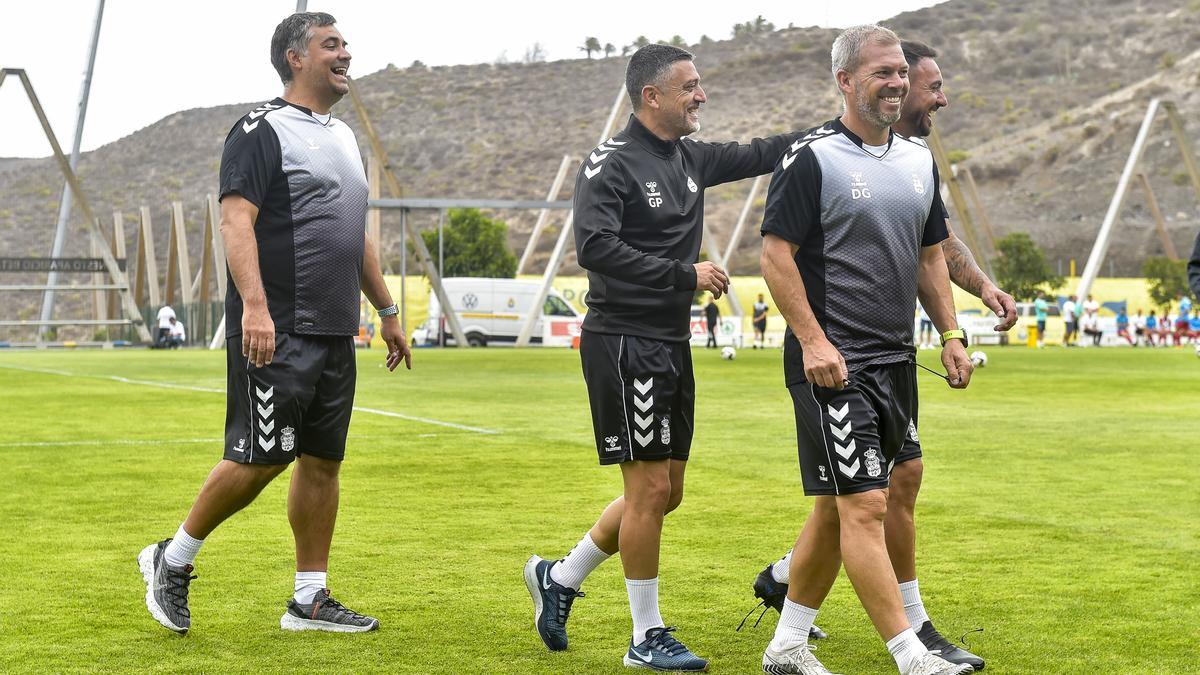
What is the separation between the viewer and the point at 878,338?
509 centimetres

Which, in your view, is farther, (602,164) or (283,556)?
(283,556)

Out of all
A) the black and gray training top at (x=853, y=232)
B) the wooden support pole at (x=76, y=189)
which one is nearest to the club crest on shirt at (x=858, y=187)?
the black and gray training top at (x=853, y=232)

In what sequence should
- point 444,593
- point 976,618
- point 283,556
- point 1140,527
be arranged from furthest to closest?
1. point 1140,527
2. point 283,556
3. point 444,593
4. point 976,618

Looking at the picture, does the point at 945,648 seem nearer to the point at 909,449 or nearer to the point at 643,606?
the point at 909,449

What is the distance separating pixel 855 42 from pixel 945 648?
205cm

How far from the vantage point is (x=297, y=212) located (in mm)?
5863

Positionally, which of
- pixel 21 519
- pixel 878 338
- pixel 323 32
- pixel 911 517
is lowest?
pixel 21 519

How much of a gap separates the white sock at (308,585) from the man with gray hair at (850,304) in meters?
1.85

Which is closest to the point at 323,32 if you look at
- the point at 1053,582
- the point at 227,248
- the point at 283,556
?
the point at 227,248

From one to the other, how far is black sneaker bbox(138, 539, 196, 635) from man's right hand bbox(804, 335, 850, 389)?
2.51 meters

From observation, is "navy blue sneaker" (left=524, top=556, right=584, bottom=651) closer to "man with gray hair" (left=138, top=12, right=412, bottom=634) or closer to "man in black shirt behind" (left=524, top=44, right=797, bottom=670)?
"man in black shirt behind" (left=524, top=44, right=797, bottom=670)

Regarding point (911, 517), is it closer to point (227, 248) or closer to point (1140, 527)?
point (227, 248)

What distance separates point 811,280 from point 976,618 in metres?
1.76

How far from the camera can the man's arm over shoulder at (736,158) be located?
236 inches
